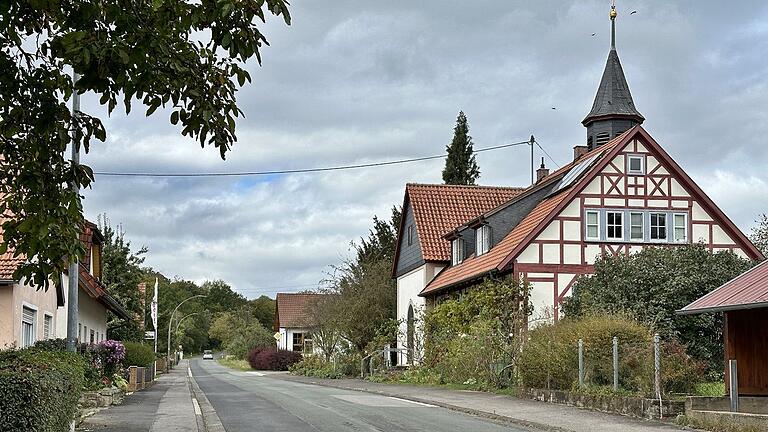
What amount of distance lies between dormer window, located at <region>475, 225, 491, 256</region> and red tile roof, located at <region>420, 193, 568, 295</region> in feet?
1.03

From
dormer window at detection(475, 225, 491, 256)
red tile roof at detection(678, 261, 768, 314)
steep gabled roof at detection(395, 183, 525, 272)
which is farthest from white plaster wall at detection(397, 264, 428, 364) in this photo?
red tile roof at detection(678, 261, 768, 314)

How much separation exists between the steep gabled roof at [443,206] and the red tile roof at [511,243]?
139 inches

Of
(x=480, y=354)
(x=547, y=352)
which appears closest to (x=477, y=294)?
(x=480, y=354)

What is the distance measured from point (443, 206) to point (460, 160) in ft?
45.2

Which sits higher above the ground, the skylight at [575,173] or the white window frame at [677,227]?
the skylight at [575,173]

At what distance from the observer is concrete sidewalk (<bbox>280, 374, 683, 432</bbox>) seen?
18.3 m

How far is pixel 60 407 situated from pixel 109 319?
39496mm

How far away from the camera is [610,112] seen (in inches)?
1676

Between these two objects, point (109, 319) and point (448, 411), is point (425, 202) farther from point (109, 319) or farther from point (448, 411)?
point (448, 411)

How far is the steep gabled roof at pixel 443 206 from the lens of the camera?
46781 mm

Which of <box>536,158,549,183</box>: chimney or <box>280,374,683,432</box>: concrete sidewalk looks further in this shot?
<box>536,158,549,183</box>: chimney

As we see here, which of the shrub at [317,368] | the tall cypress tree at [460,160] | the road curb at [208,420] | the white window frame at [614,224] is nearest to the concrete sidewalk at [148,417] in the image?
the road curb at [208,420]

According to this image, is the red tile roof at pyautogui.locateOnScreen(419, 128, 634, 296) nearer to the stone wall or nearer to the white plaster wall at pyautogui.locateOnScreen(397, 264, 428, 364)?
the white plaster wall at pyautogui.locateOnScreen(397, 264, 428, 364)

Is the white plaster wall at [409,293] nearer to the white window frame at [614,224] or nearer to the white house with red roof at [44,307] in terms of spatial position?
the white window frame at [614,224]
